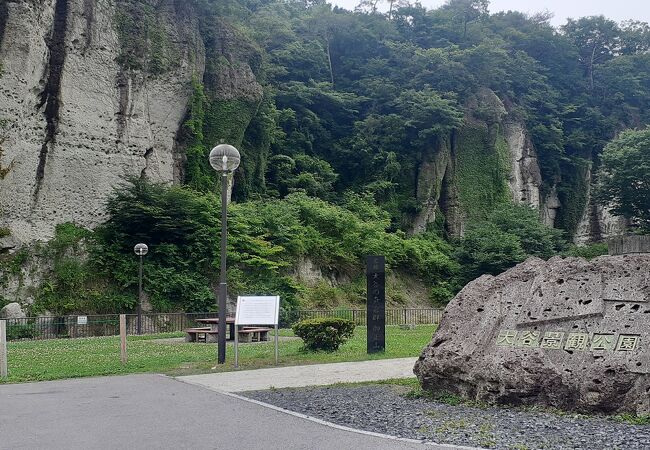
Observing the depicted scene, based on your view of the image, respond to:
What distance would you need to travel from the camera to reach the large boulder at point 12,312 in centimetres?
2384

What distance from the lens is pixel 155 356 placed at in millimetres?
15203

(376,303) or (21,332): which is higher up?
(376,303)

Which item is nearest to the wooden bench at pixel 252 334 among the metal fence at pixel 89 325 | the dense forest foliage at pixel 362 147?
the metal fence at pixel 89 325

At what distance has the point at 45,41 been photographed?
91.4ft

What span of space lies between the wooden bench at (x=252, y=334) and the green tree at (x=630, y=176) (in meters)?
34.0

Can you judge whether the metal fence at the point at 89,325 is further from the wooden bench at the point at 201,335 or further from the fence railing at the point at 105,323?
the wooden bench at the point at 201,335

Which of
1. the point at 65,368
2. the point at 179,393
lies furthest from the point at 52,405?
the point at 65,368

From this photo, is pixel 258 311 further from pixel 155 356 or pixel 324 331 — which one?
pixel 155 356

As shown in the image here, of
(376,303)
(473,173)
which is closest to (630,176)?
(473,173)

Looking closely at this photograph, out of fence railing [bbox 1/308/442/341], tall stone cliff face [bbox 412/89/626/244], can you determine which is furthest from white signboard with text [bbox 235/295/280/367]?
tall stone cliff face [bbox 412/89/626/244]

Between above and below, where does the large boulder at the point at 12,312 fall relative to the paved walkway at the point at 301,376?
above

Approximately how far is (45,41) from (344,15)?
31677mm

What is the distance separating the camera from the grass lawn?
41.7 feet

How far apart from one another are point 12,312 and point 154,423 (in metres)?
19.5
